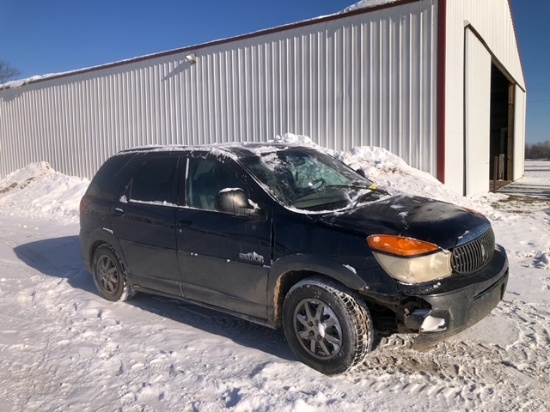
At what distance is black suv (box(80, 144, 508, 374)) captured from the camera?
3.71m

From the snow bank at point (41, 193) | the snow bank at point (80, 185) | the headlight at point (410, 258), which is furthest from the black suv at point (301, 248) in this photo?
the snow bank at point (41, 193)

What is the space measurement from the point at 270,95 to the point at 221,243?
383 inches

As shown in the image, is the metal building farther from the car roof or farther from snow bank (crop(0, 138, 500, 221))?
the car roof

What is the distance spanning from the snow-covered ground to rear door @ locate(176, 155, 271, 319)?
0.44 meters

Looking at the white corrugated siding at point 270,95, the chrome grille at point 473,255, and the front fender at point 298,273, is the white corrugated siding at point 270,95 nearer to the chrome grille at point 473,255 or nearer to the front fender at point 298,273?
the chrome grille at point 473,255

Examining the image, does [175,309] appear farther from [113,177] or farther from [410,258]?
[410,258]

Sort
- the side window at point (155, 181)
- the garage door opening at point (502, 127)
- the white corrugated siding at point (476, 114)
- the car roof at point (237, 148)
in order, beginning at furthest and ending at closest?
the garage door opening at point (502, 127), the white corrugated siding at point (476, 114), the side window at point (155, 181), the car roof at point (237, 148)

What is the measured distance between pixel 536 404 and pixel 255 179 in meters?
2.65

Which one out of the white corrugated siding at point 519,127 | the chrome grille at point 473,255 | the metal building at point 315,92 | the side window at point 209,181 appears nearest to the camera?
the chrome grille at point 473,255

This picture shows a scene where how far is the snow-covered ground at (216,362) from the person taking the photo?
362cm

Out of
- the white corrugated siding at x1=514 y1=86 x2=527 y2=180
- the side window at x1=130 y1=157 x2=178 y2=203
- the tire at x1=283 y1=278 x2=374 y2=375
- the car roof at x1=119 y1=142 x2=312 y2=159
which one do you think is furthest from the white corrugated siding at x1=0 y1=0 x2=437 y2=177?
the white corrugated siding at x1=514 y1=86 x2=527 y2=180

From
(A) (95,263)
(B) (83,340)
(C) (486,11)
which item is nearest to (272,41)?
(C) (486,11)

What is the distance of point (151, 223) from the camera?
5281mm

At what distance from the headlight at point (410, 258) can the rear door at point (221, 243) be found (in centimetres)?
96
